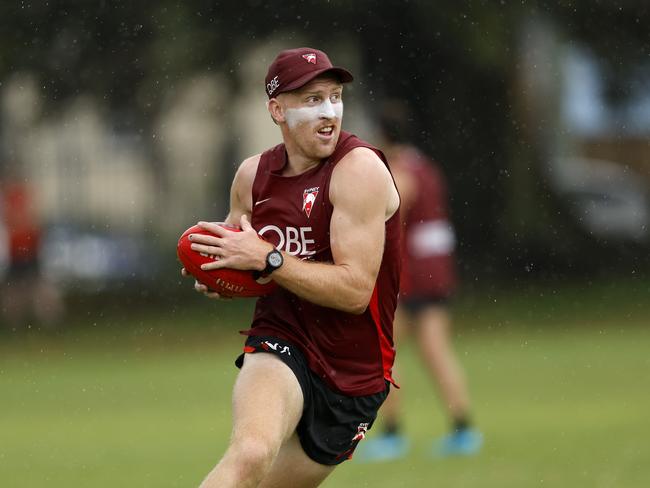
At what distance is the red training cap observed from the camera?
5.64 m

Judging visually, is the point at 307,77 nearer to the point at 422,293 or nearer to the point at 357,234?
the point at 357,234

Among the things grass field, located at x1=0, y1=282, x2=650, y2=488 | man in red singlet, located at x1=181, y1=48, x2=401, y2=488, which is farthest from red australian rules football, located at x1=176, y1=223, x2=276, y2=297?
grass field, located at x1=0, y1=282, x2=650, y2=488

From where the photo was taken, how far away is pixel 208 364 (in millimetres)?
15812

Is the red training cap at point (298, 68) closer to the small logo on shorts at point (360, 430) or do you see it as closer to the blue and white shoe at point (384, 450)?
the small logo on shorts at point (360, 430)

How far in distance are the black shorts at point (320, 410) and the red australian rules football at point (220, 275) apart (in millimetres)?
205

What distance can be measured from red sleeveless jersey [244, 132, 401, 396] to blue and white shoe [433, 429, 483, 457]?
3820mm

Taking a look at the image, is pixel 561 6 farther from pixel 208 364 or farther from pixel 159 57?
pixel 208 364

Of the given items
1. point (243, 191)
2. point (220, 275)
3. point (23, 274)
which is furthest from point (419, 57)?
point (220, 275)

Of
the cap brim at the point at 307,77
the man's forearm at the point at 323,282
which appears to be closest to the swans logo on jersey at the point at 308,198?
the man's forearm at the point at 323,282

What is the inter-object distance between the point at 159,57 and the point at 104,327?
3667mm

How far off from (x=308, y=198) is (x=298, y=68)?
1.66 ft

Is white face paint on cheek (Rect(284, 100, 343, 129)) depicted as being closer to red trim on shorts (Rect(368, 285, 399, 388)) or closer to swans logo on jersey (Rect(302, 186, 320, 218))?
swans logo on jersey (Rect(302, 186, 320, 218))

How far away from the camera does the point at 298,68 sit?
566 cm

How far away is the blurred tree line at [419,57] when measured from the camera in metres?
19.3
